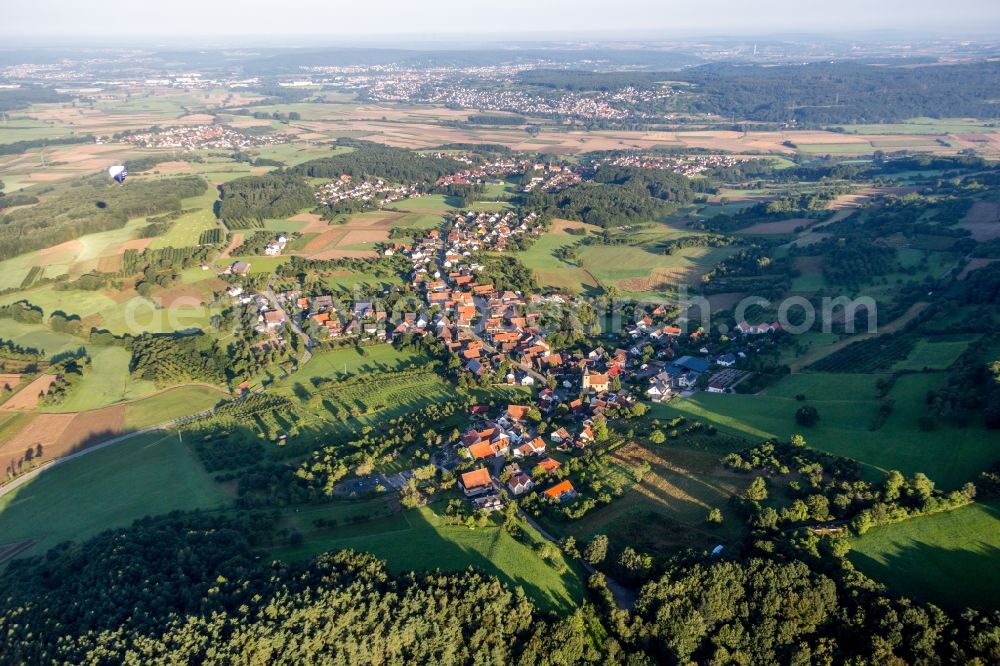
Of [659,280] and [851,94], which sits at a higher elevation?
[851,94]

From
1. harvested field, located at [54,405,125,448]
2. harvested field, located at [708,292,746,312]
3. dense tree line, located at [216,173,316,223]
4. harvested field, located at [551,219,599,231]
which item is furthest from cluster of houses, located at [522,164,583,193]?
harvested field, located at [54,405,125,448]

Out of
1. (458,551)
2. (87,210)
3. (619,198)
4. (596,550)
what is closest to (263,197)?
(87,210)

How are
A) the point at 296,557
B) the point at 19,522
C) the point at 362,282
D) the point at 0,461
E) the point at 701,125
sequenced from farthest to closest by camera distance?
the point at 701,125, the point at 362,282, the point at 0,461, the point at 19,522, the point at 296,557

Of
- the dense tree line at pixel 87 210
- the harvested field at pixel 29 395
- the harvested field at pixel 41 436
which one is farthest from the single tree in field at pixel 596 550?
the dense tree line at pixel 87 210

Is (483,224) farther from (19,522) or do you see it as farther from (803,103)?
(803,103)

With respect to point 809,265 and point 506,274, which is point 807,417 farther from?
point 506,274

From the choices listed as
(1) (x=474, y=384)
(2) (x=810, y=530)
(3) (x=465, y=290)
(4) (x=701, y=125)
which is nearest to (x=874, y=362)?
(2) (x=810, y=530)

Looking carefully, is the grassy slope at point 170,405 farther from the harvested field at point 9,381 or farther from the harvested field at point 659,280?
the harvested field at point 659,280
